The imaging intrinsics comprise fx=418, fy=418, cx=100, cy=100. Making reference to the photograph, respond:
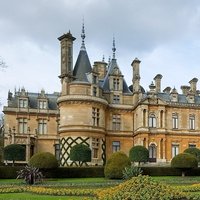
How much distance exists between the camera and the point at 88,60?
42.6 m

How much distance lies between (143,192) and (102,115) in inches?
1130

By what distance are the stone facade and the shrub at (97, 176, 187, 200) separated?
990 inches

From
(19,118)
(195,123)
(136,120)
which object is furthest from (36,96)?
(195,123)

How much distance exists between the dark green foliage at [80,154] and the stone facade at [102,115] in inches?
106

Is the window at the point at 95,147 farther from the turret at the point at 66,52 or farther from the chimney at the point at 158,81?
the chimney at the point at 158,81

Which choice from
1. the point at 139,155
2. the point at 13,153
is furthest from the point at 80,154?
the point at 13,153

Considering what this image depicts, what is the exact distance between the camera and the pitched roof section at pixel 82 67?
40719 millimetres

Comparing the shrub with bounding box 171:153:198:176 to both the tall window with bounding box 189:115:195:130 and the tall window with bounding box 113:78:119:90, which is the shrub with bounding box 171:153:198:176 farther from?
the tall window with bounding box 113:78:119:90

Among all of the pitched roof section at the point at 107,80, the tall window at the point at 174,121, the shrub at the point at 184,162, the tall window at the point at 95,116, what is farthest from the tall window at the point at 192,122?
the shrub at the point at 184,162

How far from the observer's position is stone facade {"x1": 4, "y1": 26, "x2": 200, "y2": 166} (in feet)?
130

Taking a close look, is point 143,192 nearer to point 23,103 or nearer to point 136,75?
point 136,75

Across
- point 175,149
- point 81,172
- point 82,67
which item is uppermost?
point 82,67

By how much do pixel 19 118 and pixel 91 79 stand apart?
1097 cm

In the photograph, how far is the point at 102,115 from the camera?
4156cm
